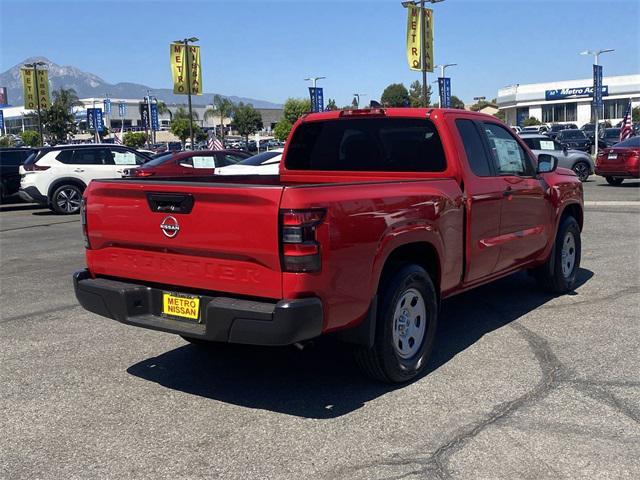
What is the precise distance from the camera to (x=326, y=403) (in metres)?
4.43

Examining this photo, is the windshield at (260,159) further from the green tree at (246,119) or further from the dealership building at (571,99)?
the green tree at (246,119)

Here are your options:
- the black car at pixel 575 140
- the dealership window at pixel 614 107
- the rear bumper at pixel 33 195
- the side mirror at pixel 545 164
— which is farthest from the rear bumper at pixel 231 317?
the dealership window at pixel 614 107

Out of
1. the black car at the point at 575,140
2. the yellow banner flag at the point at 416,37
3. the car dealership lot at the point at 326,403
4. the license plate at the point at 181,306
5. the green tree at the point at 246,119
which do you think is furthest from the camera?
the green tree at the point at 246,119

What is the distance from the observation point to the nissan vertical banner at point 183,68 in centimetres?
3225

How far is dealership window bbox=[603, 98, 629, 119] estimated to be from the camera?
80.5 metres

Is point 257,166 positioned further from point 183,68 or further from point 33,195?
point 183,68

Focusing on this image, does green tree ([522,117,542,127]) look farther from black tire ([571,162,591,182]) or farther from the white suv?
the white suv

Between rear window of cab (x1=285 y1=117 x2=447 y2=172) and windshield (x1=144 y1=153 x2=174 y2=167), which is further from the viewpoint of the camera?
windshield (x1=144 y1=153 x2=174 y2=167)

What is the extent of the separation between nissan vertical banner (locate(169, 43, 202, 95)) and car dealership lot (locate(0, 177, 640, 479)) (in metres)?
27.2

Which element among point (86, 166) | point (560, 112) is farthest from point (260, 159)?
point (560, 112)

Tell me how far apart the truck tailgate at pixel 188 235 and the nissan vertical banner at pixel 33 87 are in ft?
125

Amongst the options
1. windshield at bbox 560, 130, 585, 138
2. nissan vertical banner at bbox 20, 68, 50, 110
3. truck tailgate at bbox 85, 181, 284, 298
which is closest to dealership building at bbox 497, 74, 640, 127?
windshield at bbox 560, 130, 585, 138

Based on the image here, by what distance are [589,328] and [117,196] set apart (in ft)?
13.6

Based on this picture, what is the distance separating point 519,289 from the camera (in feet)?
25.1
